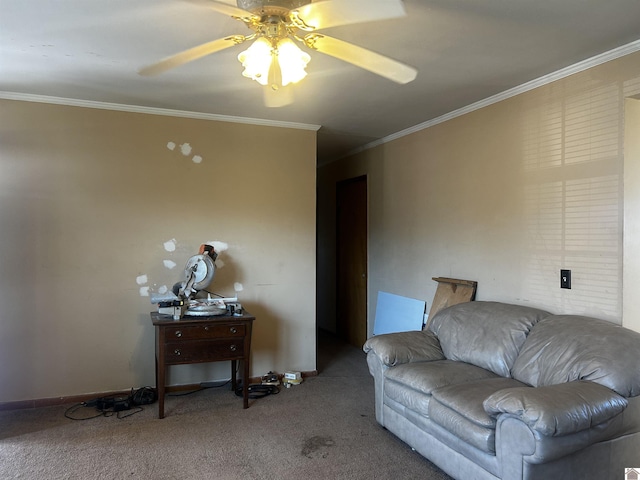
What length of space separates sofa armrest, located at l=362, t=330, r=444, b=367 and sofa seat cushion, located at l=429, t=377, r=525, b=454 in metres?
0.46

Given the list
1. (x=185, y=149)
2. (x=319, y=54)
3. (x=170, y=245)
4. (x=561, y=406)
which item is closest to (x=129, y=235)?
(x=170, y=245)

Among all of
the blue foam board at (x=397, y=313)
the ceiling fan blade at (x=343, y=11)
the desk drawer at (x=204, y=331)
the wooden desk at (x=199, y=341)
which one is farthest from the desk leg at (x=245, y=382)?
the ceiling fan blade at (x=343, y=11)

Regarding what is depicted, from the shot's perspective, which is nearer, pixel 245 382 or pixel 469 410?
pixel 469 410

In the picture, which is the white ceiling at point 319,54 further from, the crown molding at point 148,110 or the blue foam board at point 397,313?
the blue foam board at point 397,313

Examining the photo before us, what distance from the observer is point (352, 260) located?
5562 millimetres

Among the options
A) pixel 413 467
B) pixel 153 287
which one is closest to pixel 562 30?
pixel 413 467

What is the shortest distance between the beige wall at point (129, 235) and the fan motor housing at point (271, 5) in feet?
Answer: 7.74

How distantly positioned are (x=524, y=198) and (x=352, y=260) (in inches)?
108

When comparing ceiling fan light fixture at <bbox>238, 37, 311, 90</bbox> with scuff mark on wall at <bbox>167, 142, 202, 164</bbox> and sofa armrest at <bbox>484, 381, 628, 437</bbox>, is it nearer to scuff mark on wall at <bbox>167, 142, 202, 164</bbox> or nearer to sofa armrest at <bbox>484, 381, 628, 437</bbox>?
sofa armrest at <bbox>484, 381, 628, 437</bbox>

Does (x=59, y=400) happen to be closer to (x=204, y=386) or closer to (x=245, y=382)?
(x=204, y=386)

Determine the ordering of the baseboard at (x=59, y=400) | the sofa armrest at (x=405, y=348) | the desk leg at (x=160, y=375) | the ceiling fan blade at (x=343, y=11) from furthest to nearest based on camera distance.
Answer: the baseboard at (x=59, y=400)
the desk leg at (x=160, y=375)
the sofa armrest at (x=405, y=348)
the ceiling fan blade at (x=343, y=11)

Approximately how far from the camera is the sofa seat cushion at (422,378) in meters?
2.53

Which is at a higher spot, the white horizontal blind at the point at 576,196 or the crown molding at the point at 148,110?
the crown molding at the point at 148,110

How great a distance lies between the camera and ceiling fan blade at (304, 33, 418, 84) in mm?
1755
